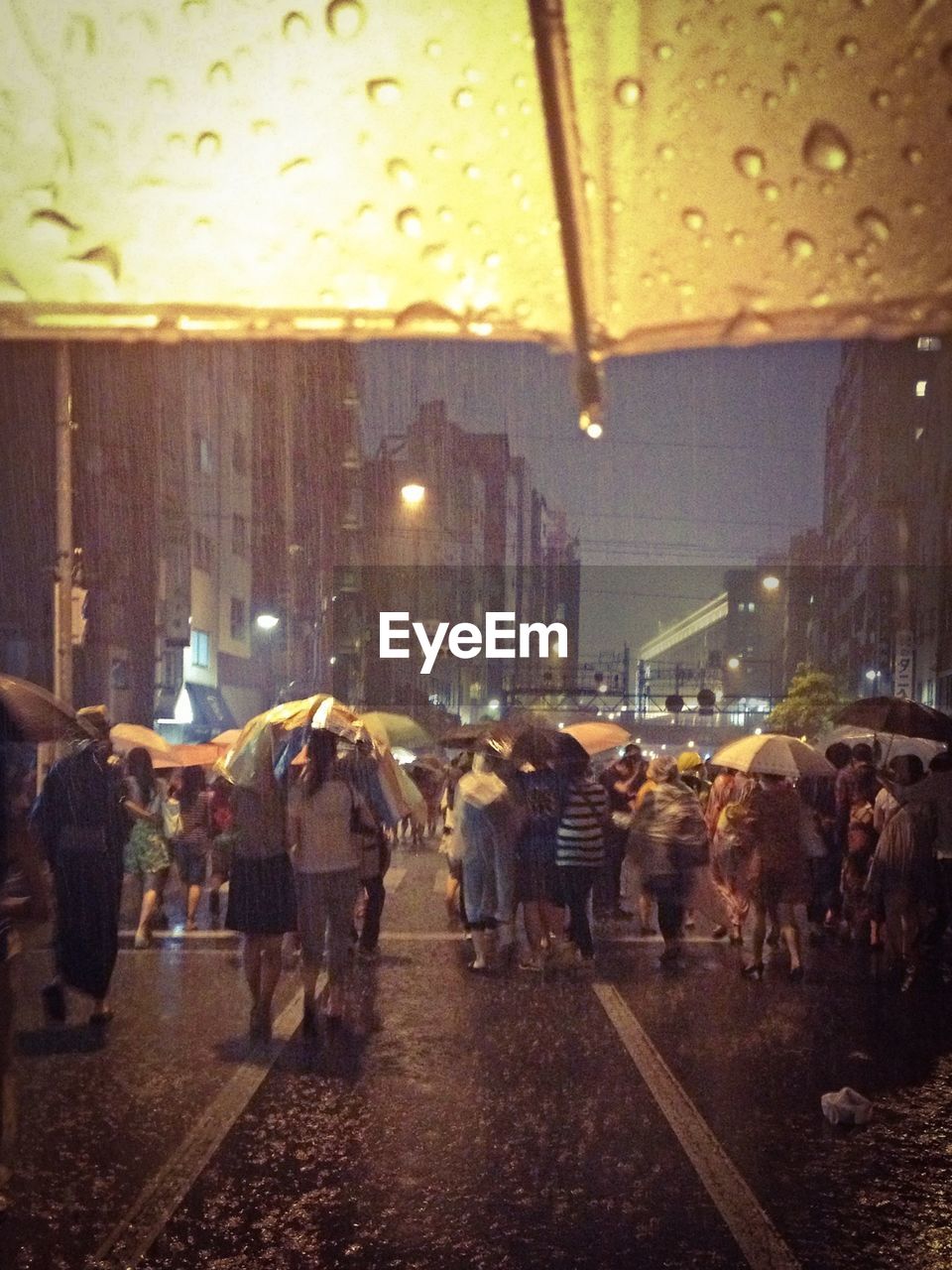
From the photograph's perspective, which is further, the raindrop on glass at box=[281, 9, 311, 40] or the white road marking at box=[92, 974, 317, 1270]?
the white road marking at box=[92, 974, 317, 1270]

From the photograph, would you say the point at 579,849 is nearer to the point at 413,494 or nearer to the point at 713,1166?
the point at 713,1166

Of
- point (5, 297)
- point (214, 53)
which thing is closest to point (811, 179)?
point (214, 53)

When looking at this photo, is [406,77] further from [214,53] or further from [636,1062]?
[636,1062]

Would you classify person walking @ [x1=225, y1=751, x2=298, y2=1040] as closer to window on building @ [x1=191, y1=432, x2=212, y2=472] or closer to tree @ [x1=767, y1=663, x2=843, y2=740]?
tree @ [x1=767, y1=663, x2=843, y2=740]

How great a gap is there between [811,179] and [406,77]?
496 mm

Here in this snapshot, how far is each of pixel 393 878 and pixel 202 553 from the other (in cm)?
2521

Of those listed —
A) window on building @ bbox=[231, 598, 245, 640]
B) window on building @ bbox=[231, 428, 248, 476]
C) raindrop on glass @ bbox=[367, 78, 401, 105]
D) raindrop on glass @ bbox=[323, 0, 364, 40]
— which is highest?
window on building @ bbox=[231, 428, 248, 476]

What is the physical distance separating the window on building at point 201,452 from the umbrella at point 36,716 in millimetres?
33240

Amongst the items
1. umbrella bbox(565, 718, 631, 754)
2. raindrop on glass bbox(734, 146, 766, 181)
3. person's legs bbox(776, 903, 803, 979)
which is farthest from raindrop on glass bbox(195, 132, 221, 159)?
umbrella bbox(565, 718, 631, 754)

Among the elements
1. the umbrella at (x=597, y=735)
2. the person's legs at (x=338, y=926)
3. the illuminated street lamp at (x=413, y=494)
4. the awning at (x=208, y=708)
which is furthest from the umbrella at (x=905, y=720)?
the illuminated street lamp at (x=413, y=494)

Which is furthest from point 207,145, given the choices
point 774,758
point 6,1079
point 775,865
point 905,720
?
point 905,720

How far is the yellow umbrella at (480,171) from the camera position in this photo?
5.03 feet

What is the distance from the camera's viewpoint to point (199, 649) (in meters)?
39.6

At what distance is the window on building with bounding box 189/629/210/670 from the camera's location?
126 ft
